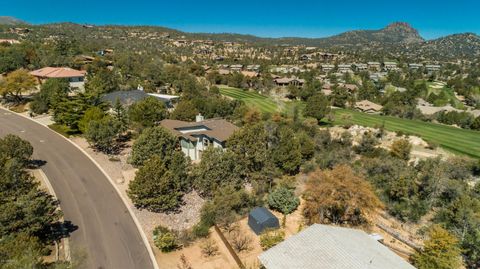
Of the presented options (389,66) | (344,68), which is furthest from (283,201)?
(389,66)

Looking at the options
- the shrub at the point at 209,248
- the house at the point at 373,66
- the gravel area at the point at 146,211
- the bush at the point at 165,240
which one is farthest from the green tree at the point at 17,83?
the house at the point at 373,66

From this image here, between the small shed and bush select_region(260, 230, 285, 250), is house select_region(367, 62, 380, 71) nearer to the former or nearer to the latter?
the small shed

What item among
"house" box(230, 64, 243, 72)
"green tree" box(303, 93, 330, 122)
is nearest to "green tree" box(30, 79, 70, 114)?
"green tree" box(303, 93, 330, 122)

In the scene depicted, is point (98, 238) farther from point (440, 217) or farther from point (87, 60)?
point (87, 60)

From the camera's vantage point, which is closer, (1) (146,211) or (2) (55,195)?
(1) (146,211)

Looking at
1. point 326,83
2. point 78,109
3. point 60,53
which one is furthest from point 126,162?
point 326,83

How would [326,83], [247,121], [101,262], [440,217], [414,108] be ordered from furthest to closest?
[326,83], [414,108], [247,121], [440,217], [101,262]

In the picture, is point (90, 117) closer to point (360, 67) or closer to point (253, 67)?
point (253, 67)
